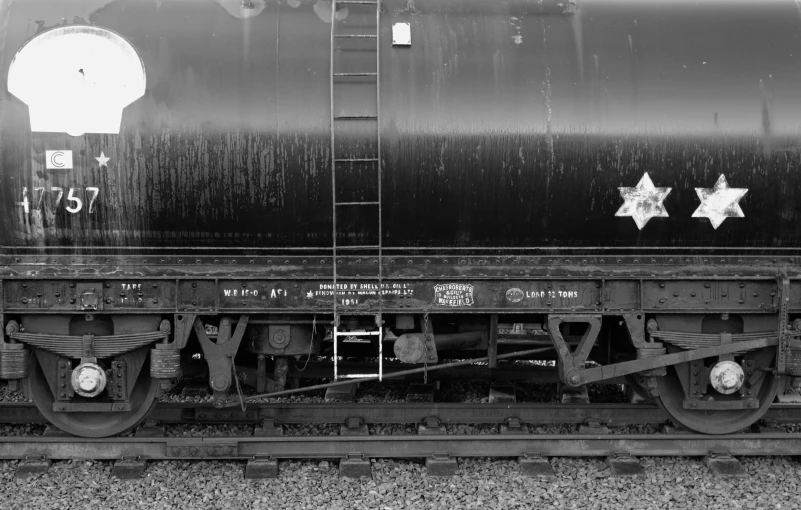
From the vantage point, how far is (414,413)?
721 cm

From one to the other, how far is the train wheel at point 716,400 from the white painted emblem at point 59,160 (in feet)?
18.0

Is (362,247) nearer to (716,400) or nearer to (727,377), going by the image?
(727,377)

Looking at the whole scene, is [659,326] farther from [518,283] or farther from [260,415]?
[260,415]

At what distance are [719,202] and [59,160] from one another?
5.46 m

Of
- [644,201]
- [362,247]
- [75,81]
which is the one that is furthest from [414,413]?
[75,81]

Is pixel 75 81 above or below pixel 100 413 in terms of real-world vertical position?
above

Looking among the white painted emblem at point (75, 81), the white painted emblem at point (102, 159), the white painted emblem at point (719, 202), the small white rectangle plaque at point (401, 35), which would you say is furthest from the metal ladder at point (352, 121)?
the white painted emblem at point (719, 202)

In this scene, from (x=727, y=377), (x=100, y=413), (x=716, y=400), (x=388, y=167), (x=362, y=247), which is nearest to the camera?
(x=388, y=167)

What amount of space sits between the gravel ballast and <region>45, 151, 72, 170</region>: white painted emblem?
2659 millimetres

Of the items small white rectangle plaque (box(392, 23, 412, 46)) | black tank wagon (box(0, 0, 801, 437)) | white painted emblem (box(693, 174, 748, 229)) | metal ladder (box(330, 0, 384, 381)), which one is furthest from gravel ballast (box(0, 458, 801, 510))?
small white rectangle plaque (box(392, 23, 412, 46))

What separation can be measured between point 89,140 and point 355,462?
3547mm

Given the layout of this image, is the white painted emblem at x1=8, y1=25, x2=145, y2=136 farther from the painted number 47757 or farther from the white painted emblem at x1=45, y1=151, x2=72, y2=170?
the painted number 47757

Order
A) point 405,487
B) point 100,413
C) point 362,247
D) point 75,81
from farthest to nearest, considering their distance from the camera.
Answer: point 100,413, point 405,487, point 362,247, point 75,81

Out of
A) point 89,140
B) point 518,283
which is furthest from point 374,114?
point 89,140
